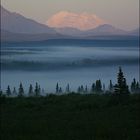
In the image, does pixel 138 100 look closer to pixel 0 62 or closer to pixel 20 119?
pixel 20 119

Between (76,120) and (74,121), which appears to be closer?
(74,121)

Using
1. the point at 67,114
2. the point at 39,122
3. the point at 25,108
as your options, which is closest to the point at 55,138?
the point at 39,122

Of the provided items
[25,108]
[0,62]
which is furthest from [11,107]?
[0,62]

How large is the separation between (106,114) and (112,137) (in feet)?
17.0

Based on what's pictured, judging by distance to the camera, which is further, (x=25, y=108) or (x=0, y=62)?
(x=0, y=62)

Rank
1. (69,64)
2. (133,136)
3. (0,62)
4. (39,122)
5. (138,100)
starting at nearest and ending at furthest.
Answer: (133,136), (39,122), (138,100), (0,62), (69,64)

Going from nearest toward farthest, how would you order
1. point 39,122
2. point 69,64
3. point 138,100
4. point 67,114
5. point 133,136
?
point 133,136, point 39,122, point 67,114, point 138,100, point 69,64

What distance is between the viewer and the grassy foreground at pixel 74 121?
1335cm

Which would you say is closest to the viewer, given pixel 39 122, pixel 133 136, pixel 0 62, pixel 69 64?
pixel 133 136

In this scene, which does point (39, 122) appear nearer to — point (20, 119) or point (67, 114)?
point (20, 119)

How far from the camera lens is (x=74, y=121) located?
16375 mm

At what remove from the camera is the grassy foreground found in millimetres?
13346

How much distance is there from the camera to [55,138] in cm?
1300

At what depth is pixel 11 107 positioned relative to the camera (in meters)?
22.5
